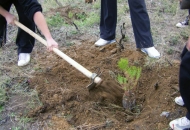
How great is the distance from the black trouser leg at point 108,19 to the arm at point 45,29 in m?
1.03

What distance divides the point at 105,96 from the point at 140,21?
1102 millimetres

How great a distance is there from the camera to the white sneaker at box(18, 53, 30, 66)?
3096 millimetres

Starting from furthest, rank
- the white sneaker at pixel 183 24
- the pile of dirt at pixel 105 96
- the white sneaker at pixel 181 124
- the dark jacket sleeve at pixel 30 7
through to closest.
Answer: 1. the white sneaker at pixel 183 24
2. the dark jacket sleeve at pixel 30 7
3. the pile of dirt at pixel 105 96
4. the white sneaker at pixel 181 124

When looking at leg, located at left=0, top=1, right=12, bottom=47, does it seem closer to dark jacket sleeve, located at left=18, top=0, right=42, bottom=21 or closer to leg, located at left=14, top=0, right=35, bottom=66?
leg, located at left=14, top=0, right=35, bottom=66

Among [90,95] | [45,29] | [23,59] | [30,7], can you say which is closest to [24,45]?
[23,59]

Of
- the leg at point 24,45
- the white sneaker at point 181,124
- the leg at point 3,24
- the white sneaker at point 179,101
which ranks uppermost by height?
the leg at point 3,24

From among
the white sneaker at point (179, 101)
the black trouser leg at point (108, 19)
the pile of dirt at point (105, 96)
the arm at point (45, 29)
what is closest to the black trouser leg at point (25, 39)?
the pile of dirt at point (105, 96)

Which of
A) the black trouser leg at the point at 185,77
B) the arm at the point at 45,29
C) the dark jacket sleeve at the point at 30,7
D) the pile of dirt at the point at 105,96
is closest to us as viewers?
the black trouser leg at the point at 185,77

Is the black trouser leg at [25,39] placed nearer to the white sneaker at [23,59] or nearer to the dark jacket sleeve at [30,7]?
the white sneaker at [23,59]

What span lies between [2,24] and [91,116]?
1.85 metres

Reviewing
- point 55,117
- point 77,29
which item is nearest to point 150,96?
point 55,117

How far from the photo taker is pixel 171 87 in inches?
93.2

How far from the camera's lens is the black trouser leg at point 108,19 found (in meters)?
3.10

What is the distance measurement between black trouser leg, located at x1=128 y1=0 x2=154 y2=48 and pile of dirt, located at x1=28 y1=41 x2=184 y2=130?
0.17 meters
